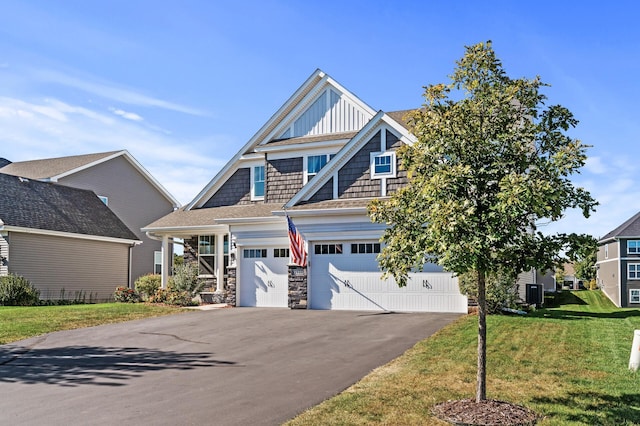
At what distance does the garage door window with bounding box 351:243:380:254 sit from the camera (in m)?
18.8

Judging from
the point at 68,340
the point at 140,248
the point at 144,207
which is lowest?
the point at 68,340

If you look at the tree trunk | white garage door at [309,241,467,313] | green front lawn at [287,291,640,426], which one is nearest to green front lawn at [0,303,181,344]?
white garage door at [309,241,467,313]

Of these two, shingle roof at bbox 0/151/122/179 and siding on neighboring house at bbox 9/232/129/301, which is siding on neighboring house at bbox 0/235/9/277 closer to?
siding on neighboring house at bbox 9/232/129/301

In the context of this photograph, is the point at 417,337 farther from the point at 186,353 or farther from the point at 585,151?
the point at 585,151

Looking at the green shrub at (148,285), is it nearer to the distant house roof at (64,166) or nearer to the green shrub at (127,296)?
the green shrub at (127,296)

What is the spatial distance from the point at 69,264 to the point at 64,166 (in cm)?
927

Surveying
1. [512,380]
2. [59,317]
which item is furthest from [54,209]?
[512,380]

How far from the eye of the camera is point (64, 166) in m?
33.7

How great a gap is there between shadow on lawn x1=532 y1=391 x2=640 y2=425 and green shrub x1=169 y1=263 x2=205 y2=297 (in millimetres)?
16613

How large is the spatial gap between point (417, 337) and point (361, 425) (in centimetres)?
672

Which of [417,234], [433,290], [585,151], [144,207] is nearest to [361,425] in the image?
[417,234]

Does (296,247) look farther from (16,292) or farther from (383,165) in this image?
(16,292)

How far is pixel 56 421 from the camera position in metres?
7.08

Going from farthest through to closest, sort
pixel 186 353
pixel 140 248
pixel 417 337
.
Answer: pixel 140 248 < pixel 417 337 < pixel 186 353
